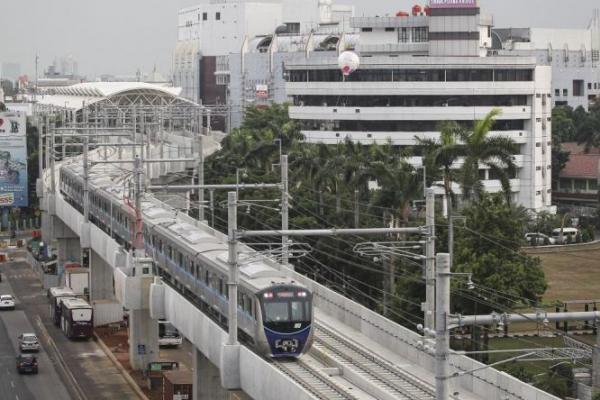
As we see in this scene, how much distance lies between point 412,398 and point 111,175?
63.2 metres

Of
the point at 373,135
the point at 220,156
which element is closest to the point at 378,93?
the point at 373,135

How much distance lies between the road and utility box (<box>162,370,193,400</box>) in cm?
218

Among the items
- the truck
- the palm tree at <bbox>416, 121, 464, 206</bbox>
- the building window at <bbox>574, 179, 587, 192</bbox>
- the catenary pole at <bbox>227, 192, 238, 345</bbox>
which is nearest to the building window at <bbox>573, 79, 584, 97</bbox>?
the building window at <bbox>574, 179, 587, 192</bbox>

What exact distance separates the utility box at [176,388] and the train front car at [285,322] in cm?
1556

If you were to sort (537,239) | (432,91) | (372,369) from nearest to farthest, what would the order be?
(372,369), (537,239), (432,91)

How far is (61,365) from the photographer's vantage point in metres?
70.3

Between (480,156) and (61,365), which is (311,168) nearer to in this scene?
(480,156)

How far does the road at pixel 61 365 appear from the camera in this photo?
63.4 metres

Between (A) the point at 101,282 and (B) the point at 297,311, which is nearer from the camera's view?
(B) the point at 297,311

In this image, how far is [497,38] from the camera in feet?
584

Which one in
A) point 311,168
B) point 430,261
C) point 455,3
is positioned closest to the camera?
point 430,261

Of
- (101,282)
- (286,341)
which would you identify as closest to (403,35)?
(101,282)

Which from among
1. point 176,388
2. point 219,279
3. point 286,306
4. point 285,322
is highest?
point 219,279

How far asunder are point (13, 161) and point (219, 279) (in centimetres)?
7059
